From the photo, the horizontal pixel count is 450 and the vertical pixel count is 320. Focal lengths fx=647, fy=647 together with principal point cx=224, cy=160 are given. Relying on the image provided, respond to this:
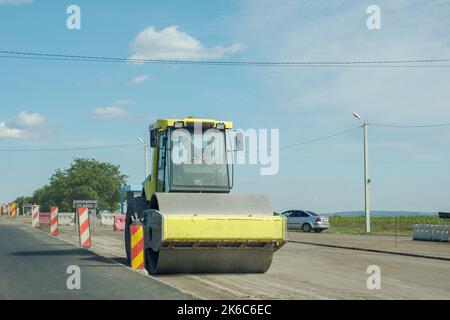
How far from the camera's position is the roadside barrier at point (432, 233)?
31859mm

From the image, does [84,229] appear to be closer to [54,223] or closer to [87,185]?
[54,223]

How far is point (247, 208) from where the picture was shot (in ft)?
48.5

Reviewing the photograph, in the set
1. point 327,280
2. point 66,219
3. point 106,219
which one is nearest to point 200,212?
point 327,280

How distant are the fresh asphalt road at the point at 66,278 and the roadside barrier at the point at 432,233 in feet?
62.7

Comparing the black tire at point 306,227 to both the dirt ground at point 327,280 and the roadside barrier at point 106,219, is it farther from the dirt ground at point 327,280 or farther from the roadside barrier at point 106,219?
the dirt ground at point 327,280

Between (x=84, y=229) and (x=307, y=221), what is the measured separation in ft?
74.3

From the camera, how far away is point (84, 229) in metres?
23.8

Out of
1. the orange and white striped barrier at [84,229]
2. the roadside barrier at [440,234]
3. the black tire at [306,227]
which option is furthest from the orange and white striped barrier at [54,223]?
the roadside barrier at [440,234]

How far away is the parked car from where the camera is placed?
4312 centimetres

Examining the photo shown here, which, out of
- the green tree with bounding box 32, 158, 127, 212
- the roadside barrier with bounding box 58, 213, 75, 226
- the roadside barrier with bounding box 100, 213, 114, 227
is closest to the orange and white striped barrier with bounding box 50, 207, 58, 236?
the roadside barrier with bounding box 100, 213, 114, 227
